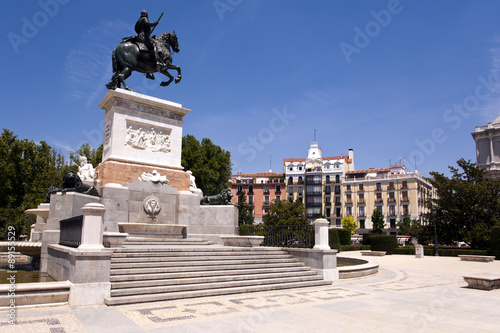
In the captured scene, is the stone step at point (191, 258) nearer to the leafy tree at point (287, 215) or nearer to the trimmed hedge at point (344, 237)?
the trimmed hedge at point (344, 237)

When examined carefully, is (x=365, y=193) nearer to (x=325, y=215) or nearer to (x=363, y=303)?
(x=325, y=215)

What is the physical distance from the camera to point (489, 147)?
191 feet

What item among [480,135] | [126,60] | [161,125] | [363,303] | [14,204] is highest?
[480,135]

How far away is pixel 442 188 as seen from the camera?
3278 cm

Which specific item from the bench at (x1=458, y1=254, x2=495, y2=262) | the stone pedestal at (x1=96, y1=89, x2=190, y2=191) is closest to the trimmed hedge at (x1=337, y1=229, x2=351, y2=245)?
the bench at (x1=458, y1=254, x2=495, y2=262)

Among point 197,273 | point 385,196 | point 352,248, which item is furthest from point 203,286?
point 385,196

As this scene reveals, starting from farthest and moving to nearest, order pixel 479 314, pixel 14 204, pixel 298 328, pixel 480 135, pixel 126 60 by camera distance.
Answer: pixel 480 135 < pixel 14 204 < pixel 126 60 < pixel 479 314 < pixel 298 328

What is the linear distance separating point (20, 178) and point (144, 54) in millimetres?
27768

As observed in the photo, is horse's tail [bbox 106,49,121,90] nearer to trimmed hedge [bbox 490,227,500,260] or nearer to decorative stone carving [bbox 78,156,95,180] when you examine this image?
decorative stone carving [bbox 78,156,95,180]

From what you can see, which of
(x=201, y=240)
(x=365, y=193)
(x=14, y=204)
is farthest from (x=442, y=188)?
(x=365, y=193)

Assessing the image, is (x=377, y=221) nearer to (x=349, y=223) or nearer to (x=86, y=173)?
(x=349, y=223)

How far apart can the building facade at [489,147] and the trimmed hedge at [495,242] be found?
35.3 m

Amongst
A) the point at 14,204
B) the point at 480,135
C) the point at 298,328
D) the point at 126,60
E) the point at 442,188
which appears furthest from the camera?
the point at 480,135

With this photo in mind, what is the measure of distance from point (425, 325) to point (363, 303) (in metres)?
1.85
